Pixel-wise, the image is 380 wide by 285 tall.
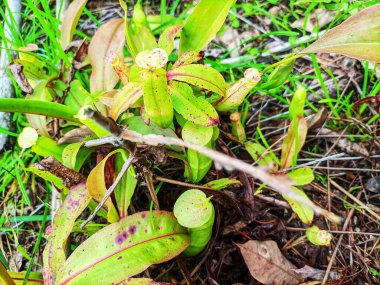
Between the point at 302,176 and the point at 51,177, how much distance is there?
72 centimetres

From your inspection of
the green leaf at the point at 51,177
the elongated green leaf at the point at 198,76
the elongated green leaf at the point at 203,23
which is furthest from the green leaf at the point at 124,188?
the elongated green leaf at the point at 203,23

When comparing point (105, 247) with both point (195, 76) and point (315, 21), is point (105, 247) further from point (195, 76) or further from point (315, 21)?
point (315, 21)

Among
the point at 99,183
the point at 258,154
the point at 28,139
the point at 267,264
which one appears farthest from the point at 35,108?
the point at 267,264

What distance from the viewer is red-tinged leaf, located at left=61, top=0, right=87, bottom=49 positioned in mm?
1294

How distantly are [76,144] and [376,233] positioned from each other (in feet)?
3.12

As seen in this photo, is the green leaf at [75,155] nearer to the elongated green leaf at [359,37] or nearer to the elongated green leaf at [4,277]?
the elongated green leaf at [4,277]

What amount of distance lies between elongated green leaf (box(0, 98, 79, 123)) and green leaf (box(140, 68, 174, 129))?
0.92 ft

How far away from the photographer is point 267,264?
1.15 meters

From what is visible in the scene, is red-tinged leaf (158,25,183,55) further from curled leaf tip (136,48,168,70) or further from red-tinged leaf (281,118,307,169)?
red-tinged leaf (281,118,307,169)

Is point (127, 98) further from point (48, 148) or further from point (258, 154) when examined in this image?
point (258, 154)

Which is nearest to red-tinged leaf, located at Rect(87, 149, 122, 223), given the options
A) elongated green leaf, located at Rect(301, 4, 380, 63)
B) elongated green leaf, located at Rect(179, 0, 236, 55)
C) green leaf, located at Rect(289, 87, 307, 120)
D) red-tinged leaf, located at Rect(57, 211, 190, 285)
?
red-tinged leaf, located at Rect(57, 211, 190, 285)

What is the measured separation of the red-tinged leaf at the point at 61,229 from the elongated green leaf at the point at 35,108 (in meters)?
0.23

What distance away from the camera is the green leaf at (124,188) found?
1114 millimetres

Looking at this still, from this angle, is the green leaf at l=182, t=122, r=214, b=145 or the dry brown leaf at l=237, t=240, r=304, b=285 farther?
the dry brown leaf at l=237, t=240, r=304, b=285
